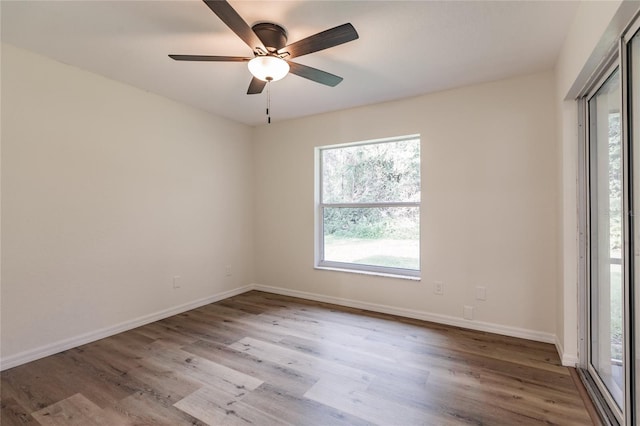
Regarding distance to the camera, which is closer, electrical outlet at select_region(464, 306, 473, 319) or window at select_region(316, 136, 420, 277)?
electrical outlet at select_region(464, 306, 473, 319)

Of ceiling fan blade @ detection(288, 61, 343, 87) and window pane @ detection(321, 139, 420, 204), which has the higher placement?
ceiling fan blade @ detection(288, 61, 343, 87)

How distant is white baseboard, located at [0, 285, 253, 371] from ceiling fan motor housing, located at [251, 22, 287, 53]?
289 cm

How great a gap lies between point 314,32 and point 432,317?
290cm

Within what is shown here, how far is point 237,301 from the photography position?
12.8 ft

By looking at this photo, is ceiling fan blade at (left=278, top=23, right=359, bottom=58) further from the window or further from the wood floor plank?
the wood floor plank

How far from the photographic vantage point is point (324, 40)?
1746 mm

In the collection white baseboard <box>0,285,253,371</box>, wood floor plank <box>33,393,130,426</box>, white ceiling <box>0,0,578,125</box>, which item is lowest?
wood floor plank <box>33,393,130,426</box>

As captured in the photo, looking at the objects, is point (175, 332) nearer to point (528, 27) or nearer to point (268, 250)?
point (268, 250)

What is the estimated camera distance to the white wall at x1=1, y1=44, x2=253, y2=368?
2.29m

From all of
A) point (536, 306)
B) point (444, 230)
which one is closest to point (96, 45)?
point (444, 230)

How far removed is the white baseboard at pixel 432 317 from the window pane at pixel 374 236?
49 centimetres

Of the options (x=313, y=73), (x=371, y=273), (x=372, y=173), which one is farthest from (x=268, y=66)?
(x=371, y=273)

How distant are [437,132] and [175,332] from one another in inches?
132

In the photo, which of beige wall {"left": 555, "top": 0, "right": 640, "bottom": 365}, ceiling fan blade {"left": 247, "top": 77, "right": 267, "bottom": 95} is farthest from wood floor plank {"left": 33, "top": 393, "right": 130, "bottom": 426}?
beige wall {"left": 555, "top": 0, "right": 640, "bottom": 365}
